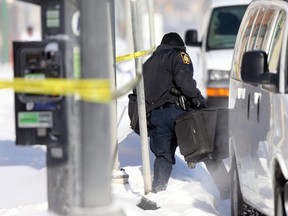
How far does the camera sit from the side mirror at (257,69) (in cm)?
652

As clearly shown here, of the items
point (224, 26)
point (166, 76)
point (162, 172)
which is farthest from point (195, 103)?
point (224, 26)

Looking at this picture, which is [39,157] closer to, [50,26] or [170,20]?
[50,26]

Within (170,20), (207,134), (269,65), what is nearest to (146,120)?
(207,134)

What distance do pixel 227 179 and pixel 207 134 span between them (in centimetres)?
59

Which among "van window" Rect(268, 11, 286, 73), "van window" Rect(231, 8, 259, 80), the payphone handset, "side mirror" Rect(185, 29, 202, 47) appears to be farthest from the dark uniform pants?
"side mirror" Rect(185, 29, 202, 47)

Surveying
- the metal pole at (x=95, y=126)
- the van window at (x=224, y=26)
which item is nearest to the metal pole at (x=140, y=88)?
the metal pole at (x=95, y=126)

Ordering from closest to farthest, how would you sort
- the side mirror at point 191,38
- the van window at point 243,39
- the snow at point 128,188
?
the van window at point 243,39
the snow at point 128,188
the side mirror at point 191,38

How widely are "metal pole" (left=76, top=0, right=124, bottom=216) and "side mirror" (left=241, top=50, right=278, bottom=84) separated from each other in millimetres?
2460

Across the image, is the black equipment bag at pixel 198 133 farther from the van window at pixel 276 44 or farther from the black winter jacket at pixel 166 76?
the van window at pixel 276 44

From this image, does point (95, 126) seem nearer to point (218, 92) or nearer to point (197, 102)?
point (197, 102)

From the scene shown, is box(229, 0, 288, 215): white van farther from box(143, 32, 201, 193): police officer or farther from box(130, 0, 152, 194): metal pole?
box(130, 0, 152, 194): metal pole

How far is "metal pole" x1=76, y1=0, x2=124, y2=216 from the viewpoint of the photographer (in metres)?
4.15

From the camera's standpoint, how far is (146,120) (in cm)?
954

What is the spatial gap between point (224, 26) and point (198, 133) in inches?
249
